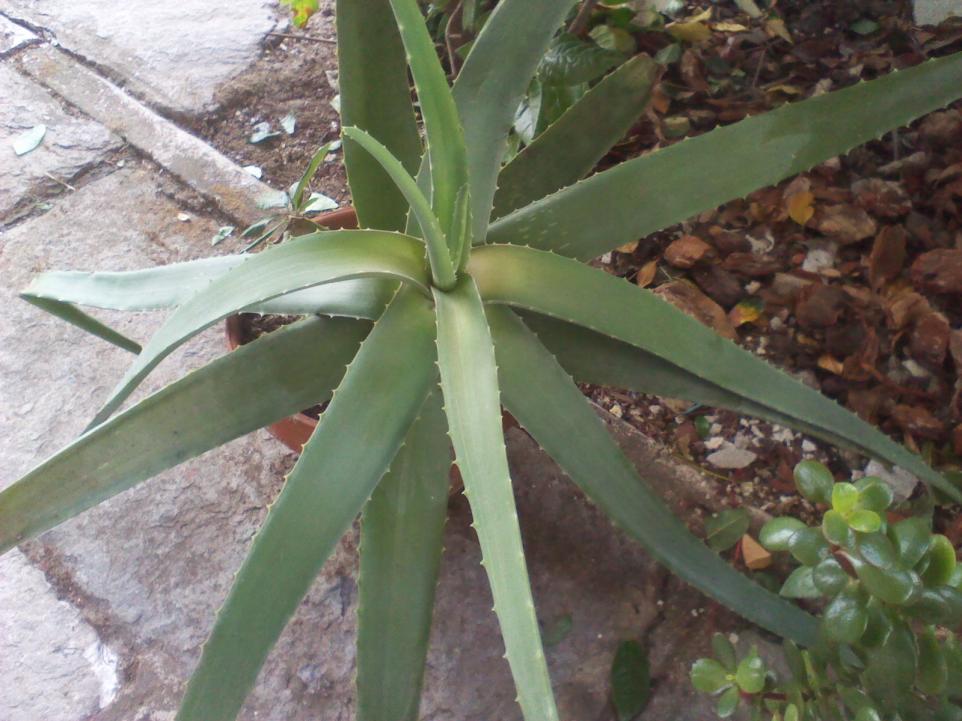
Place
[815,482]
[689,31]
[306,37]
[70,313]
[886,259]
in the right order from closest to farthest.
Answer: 1. [815,482]
2. [70,313]
3. [886,259]
4. [689,31]
5. [306,37]

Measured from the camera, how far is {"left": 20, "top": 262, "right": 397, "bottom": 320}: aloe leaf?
0.71m

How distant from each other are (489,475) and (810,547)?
0.88ft

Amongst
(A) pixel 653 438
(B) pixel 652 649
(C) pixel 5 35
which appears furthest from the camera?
(C) pixel 5 35

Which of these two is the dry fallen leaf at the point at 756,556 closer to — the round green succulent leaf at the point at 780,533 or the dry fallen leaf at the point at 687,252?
the round green succulent leaf at the point at 780,533

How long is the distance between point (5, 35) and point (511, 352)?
160 cm

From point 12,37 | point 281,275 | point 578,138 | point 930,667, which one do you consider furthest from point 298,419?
point 12,37

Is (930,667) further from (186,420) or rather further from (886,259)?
(886,259)

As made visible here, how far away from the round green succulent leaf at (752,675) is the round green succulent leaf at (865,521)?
17 centimetres

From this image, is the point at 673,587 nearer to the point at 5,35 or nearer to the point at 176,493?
the point at 176,493

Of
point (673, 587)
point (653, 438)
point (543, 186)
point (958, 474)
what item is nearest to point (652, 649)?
point (673, 587)

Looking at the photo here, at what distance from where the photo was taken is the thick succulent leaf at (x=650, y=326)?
693 millimetres

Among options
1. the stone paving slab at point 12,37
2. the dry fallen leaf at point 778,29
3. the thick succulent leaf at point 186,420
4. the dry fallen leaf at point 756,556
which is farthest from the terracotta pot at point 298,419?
the stone paving slab at point 12,37

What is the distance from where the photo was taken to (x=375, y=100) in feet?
2.53

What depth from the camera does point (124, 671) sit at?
3.23 ft
